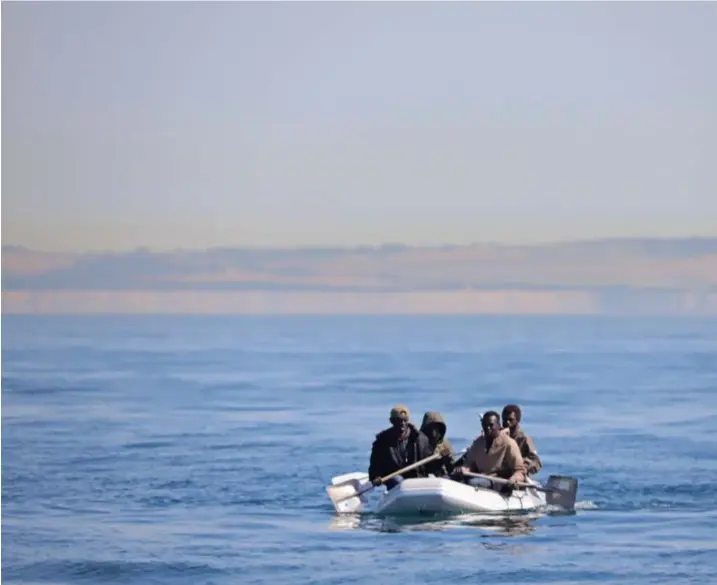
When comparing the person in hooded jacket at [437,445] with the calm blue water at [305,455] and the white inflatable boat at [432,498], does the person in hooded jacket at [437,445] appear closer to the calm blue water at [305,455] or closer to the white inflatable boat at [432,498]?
the white inflatable boat at [432,498]

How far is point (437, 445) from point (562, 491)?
1013 millimetres

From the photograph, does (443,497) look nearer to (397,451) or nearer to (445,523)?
(445,523)

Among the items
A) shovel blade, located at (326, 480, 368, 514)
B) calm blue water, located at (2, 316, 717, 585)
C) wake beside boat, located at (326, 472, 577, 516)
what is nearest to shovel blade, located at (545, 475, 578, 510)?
wake beside boat, located at (326, 472, 577, 516)

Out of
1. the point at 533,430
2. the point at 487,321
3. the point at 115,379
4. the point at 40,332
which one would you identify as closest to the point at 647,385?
the point at 533,430

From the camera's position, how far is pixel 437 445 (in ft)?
49.0

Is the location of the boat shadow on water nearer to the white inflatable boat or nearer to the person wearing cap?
the white inflatable boat

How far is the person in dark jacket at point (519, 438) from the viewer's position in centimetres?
1477

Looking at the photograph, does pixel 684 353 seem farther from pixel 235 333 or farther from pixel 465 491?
pixel 465 491

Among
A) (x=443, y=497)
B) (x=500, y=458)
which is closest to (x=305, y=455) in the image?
(x=500, y=458)

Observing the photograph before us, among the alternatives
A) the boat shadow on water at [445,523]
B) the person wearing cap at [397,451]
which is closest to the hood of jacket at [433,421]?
the person wearing cap at [397,451]

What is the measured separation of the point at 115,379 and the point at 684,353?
9.54m

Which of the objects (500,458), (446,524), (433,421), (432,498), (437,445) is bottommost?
(446,524)

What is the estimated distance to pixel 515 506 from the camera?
14664mm

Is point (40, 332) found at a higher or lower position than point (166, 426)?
higher
